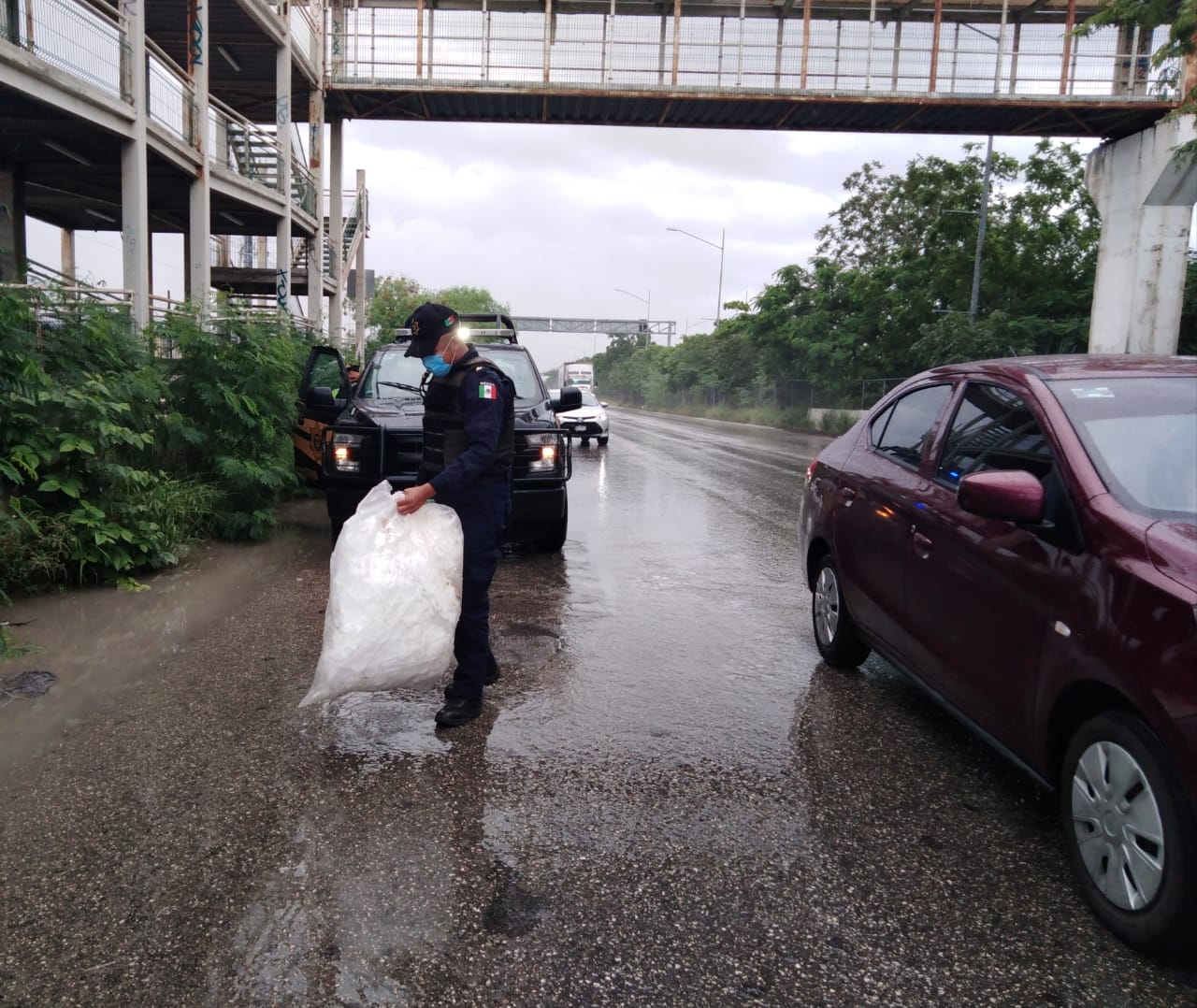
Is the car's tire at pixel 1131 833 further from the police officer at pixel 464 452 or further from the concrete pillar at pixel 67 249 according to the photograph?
the concrete pillar at pixel 67 249

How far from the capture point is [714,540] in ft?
32.6

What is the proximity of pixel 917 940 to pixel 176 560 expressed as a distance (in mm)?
6647

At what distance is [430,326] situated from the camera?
449 cm

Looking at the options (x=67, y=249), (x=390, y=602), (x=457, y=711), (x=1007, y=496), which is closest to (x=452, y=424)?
(x=390, y=602)

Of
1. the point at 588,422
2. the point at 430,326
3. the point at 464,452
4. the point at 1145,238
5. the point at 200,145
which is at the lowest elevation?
the point at 588,422

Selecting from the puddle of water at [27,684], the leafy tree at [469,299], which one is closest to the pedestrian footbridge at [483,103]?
the puddle of water at [27,684]

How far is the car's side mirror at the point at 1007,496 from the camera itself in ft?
10.8

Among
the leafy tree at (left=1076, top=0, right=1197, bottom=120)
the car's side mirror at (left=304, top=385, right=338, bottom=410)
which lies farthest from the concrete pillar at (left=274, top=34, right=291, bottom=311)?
the leafy tree at (left=1076, top=0, right=1197, bottom=120)

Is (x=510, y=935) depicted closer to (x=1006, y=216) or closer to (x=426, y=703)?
(x=426, y=703)

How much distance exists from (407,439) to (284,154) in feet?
55.1

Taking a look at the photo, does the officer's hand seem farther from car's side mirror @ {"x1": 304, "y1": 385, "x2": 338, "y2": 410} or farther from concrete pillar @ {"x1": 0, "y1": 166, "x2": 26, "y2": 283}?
concrete pillar @ {"x1": 0, "y1": 166, "x2": 26, "y2": 283}

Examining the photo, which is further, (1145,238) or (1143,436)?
(1145,238)

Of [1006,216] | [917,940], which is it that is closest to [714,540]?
[917,940]

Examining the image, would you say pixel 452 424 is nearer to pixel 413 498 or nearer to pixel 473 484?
pixel 473 484
